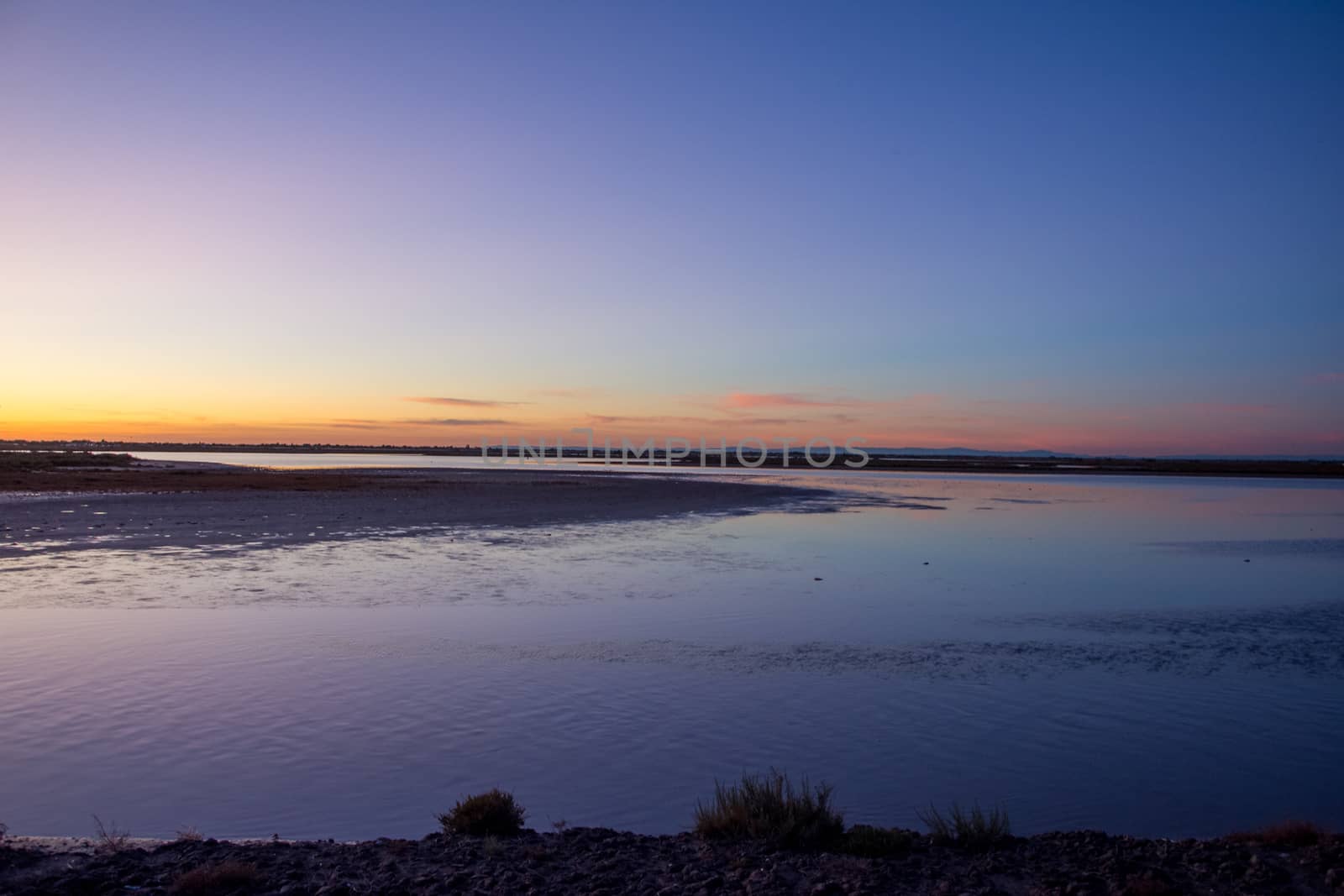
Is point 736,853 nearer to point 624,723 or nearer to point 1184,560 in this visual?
point 624,723

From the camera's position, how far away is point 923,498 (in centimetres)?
4894

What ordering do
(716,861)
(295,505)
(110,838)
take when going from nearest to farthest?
(716,861) < (110,838) < (295,505)

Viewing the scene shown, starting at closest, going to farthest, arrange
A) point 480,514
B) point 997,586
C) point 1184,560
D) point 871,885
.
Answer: point 871,885 < point 997,586 < point 1184,560 < point 480,514

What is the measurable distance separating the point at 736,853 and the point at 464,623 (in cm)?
896

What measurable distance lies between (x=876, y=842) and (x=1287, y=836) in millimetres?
2876

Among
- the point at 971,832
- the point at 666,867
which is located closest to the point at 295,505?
the point at 666,867

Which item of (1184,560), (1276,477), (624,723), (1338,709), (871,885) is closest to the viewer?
(871,885)

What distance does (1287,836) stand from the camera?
20.7 ft

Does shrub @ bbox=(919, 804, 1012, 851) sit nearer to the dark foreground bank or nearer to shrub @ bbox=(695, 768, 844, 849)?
the dark foreground bank

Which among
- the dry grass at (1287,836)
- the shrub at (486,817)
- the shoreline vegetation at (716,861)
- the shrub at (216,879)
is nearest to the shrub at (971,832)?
the shoreline vegetation at (716,861)

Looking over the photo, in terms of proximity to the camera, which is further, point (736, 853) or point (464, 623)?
point (464, 623)

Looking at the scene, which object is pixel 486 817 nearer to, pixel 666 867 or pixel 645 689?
pixel 666 867

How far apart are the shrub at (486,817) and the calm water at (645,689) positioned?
41 cm

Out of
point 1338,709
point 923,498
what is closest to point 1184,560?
point 1338,709
